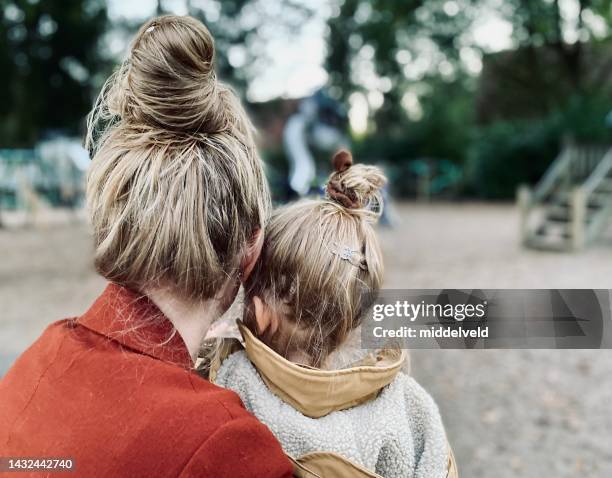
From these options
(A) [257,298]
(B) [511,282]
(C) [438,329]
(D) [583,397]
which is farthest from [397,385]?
(B) [511,282]

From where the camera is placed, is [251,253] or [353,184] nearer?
[251,253]

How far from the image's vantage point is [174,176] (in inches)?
40.6

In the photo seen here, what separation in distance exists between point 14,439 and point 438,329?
2.72ft

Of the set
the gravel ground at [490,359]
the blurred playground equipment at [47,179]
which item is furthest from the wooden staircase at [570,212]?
the blurred playground equipment at [47,179]

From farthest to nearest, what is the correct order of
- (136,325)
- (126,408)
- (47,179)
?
(47,179)
(136,325)
(126,408)

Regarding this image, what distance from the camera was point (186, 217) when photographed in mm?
1027

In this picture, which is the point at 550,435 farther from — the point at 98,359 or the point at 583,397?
the point at 98,359

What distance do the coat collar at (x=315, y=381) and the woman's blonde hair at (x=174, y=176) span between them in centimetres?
20

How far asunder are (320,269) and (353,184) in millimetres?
198

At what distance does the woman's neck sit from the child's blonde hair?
0.64ft

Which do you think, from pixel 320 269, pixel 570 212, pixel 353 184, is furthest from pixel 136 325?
pixel 570 212

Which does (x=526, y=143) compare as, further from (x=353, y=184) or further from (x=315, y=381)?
(x=315, y=381)

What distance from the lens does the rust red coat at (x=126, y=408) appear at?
0.92m

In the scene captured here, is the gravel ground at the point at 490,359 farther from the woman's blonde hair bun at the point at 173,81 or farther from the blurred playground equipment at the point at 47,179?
the blurred playground equipment at the point at 47,179
